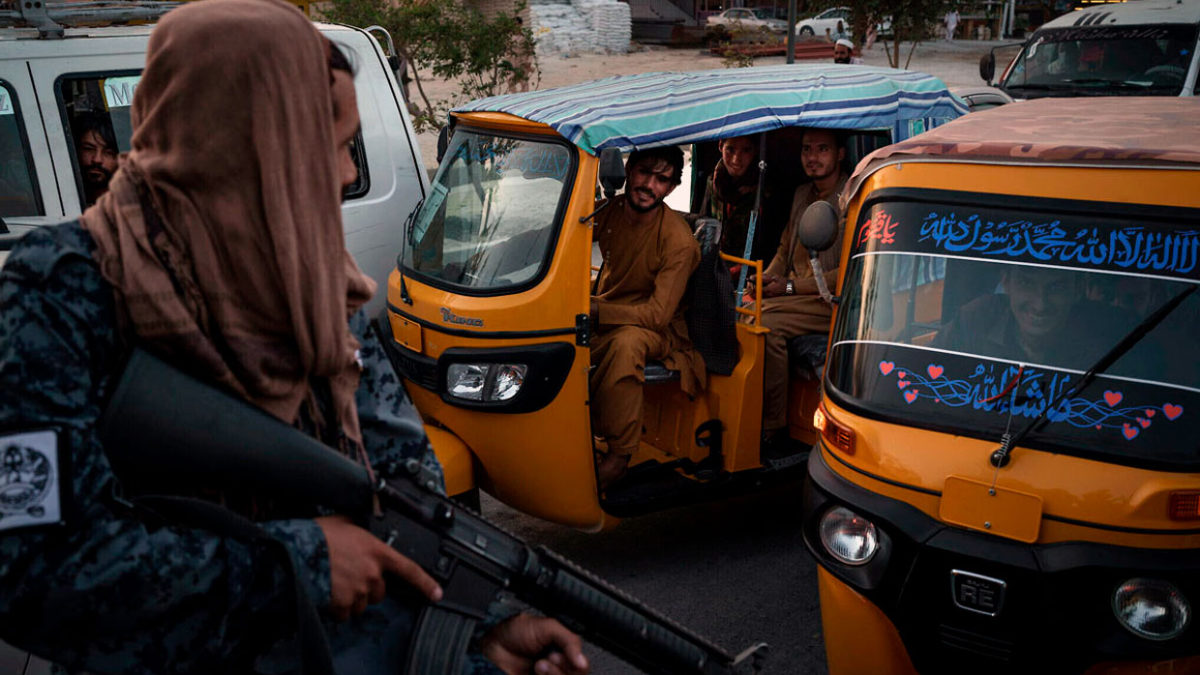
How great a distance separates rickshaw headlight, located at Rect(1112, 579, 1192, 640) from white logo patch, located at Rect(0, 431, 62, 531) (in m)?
2.42

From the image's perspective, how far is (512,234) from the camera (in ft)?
13.6

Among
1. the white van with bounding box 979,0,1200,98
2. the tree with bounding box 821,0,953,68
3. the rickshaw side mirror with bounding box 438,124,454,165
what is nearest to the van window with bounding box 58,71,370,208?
the rickshaw side mirror with bounding box 438,124,454,165

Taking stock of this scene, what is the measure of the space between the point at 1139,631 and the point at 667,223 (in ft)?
8.54

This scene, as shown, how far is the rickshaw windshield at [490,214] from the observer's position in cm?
408

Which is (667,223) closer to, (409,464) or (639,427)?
(639,427)

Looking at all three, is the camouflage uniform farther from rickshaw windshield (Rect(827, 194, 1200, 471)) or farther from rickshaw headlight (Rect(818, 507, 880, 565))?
rickshaw windshield (Rect(827, 194, 1200, 471))

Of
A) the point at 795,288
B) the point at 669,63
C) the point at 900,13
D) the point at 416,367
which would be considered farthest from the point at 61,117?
the point at 669,63

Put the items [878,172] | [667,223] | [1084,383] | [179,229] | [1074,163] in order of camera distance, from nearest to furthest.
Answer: [179,229] → [1084,383] → [1074,163] → [878,172] → [667,223]

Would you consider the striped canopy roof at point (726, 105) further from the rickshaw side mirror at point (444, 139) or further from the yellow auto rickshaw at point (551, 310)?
the rickshaw side mirror at point (444, 139)

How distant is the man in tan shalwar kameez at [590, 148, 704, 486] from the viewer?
4.23m

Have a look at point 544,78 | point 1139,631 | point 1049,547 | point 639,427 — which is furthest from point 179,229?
point 544,78

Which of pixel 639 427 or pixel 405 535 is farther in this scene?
pixel 639 427

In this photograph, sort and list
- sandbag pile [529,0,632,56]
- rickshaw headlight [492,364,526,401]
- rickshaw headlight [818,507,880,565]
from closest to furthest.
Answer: rickshaw headlight [818,507,880,565]
rickshaw headlight [492,364,526,401]
sandbag pile [529,0,632,56]

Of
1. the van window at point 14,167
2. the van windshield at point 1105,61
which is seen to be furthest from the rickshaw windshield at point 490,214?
the van windshield at point 1105,61
